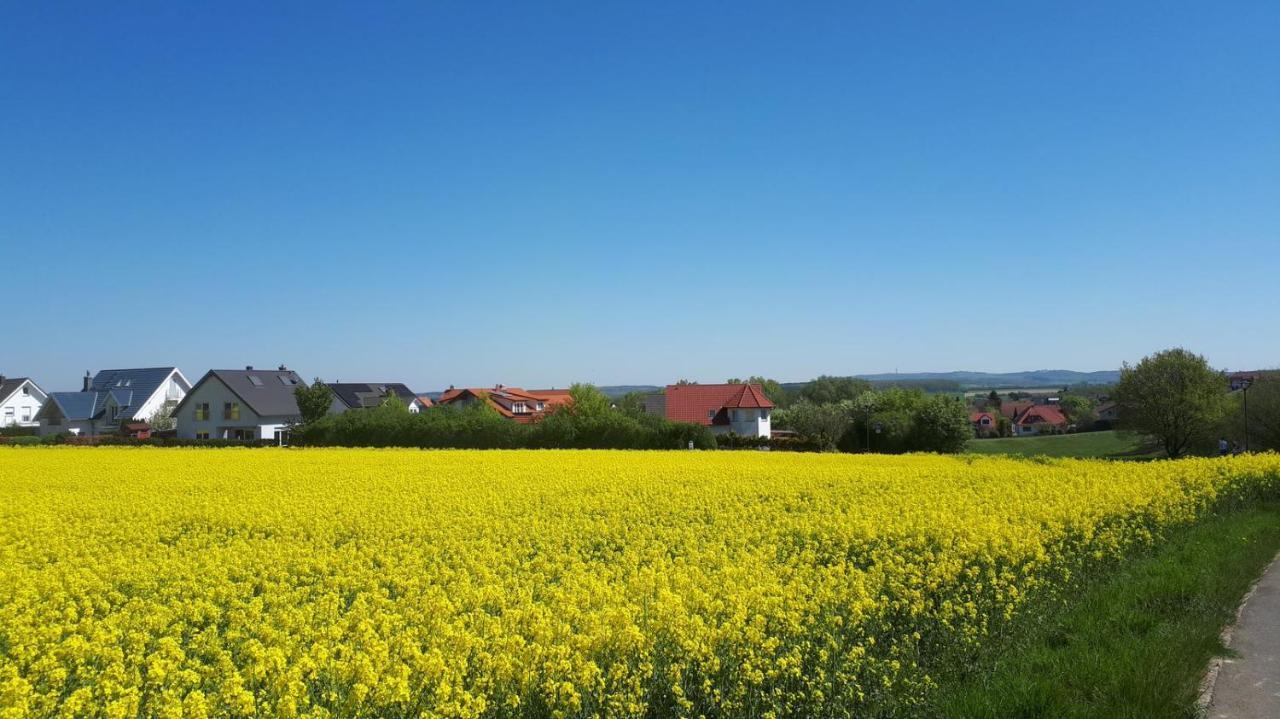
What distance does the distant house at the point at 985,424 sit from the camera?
117 meters

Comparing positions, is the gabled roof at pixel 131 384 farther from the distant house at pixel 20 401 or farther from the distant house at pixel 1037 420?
the distant house at pixel 1037 420

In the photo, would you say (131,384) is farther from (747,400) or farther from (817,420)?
(817,420)

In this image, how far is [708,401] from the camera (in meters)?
62.8

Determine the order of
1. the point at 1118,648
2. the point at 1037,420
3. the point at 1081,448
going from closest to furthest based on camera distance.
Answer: the point at 1118,648
the point at 1081,448
the point at 1037,420

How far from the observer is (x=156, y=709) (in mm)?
5168

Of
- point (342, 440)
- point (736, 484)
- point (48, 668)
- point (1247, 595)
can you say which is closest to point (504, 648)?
point (48, 668)

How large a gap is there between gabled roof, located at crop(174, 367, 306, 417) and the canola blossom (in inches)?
1468

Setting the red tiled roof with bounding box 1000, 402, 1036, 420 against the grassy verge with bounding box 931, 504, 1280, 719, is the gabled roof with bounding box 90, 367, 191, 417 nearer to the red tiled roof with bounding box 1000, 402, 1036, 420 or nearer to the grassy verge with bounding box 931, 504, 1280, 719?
the grassy verge with bounding box 931, 504, 1280, 719

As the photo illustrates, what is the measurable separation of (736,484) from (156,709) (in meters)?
14.4

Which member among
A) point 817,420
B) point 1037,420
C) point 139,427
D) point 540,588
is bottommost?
point 1037,420

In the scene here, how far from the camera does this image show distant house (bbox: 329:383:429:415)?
72.1m

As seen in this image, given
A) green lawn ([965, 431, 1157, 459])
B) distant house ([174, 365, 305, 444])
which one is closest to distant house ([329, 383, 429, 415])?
distant house ([174, 365, 305, 444])

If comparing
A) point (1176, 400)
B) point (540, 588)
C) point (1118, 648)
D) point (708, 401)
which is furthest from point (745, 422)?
point (1118, 648)

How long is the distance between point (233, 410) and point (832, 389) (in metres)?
117
